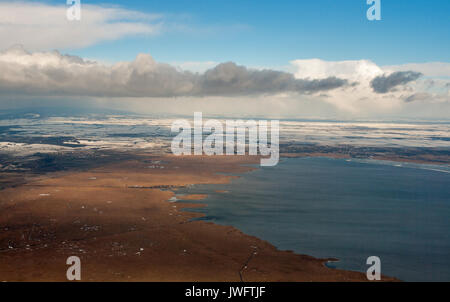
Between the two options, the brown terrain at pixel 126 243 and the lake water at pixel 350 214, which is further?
the lake water at pixel 350 214

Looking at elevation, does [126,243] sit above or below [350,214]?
above

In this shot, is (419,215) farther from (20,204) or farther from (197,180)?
(20,204)

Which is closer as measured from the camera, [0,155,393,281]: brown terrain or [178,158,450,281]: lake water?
[0,155,393,281]: brown terrain

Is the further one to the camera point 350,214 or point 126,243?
point 350,214
